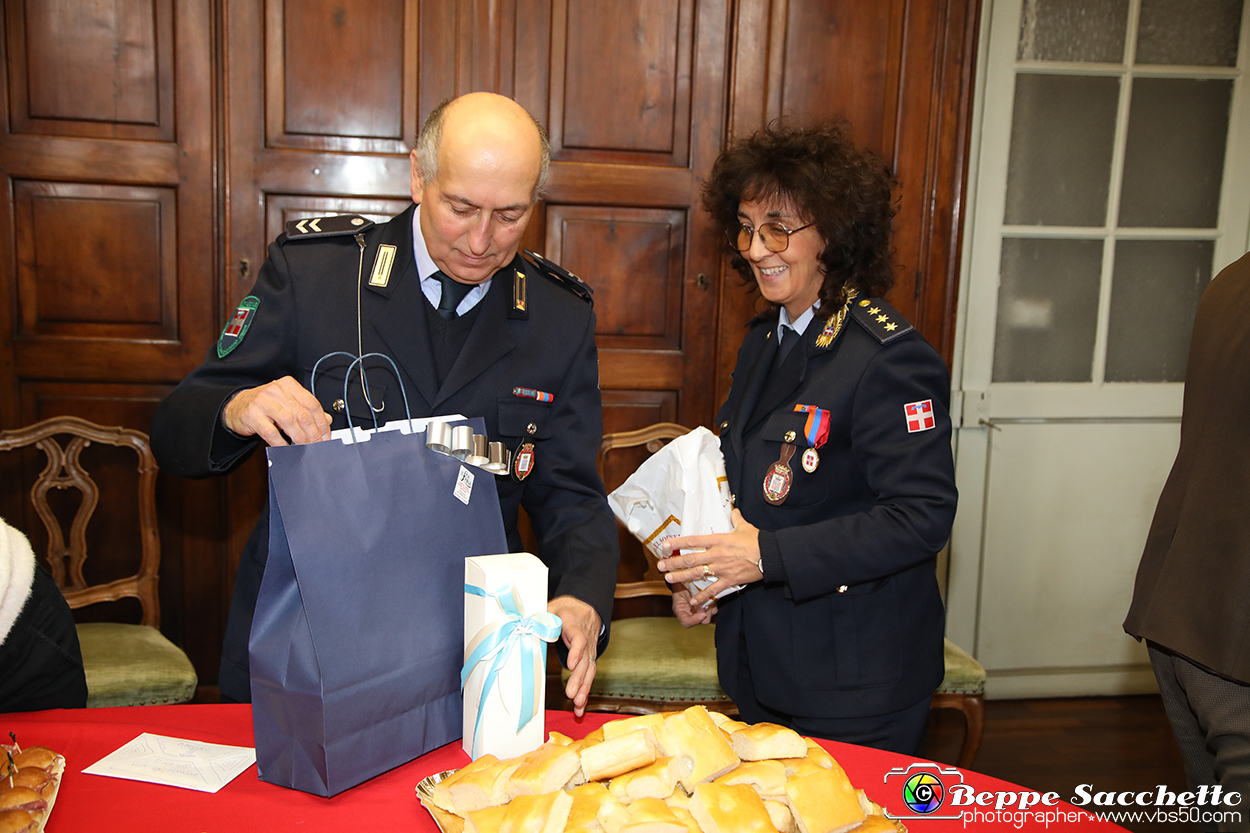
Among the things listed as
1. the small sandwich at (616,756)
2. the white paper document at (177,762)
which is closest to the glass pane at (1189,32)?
the small sandwich at (616,756)

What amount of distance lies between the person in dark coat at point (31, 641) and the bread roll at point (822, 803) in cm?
105

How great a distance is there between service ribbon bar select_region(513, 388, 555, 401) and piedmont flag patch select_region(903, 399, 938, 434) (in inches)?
26.2

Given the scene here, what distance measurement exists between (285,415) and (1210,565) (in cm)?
146

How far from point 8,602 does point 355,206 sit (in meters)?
1.82

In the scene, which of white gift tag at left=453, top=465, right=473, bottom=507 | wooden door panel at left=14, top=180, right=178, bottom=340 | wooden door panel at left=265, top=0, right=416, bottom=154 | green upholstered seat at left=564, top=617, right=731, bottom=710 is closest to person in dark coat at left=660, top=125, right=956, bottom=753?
green upholstered seat at left=564, top=617, right=731, bottom=710

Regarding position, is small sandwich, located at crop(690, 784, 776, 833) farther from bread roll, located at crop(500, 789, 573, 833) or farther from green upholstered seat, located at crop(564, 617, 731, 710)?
green upholstered seat, located at crop(564, 617, 731, 710)

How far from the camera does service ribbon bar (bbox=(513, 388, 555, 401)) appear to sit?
5.18 feet

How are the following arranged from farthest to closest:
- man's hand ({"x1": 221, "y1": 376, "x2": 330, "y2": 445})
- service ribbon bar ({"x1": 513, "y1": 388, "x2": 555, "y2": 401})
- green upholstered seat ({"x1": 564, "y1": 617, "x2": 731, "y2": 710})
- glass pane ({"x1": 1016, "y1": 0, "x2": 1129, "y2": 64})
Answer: glass pane ({"x1": 1016, "y1": 0, "x2": 1129, "y2": 64}), green upholstered seat ({"x1": 564, "y1": 617, "x2": 731, "y2": 710}), service ribbon bar ({"x1": 513, "y1": 388, "x2": 555, "y2": 401}), man's hand ({"x1": 221, "y1": 376, "x2": 330, "y2": 445})

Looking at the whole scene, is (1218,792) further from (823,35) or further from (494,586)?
(823,35)

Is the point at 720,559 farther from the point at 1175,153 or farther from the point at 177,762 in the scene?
the point at 1175,153

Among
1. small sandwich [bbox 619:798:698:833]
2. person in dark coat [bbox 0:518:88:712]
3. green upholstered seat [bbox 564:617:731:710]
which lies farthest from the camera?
green upholstered seat [bbox 564:617:731:710]

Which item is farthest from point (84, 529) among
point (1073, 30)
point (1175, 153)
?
point (1175, 153)

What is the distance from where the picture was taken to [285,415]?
1.12 m

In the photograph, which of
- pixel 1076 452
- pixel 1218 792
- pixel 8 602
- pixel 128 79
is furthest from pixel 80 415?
pixel 1076 452
